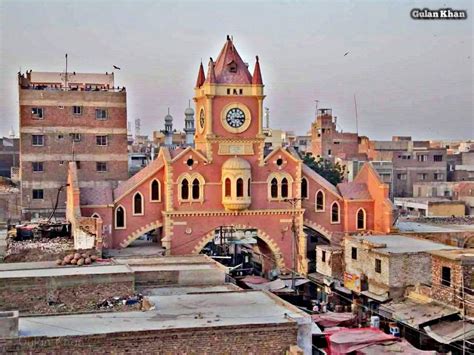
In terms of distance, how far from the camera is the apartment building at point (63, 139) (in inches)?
1880

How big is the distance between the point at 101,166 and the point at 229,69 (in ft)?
42.7

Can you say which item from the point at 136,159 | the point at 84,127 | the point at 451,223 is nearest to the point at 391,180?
the point at 451,223

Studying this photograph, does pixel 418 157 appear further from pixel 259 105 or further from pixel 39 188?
pixel 39 188

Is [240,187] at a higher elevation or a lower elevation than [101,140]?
lower

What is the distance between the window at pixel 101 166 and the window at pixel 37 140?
3939 mm

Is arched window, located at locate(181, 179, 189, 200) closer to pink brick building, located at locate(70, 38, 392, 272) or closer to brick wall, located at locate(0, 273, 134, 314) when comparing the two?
pink brick building, located at locate(70, 38, 392, 272)

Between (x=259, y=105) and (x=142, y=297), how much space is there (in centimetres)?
2198

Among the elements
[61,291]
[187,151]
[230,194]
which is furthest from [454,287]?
[187,151]

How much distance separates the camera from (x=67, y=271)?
2306cm

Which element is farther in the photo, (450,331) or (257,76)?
(257,76)

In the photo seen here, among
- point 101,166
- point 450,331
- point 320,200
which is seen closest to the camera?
point 450,331

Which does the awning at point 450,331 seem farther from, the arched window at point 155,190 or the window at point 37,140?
the window at point 37,140

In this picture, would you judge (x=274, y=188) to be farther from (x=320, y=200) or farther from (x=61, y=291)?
(x=61, y=291)

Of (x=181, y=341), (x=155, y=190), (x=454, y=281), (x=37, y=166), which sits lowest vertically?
(x=181, y=341)
